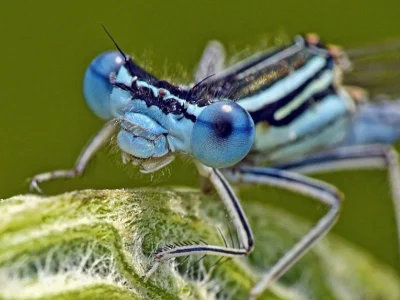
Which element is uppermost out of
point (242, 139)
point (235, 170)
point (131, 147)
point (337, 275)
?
point (131, 147)

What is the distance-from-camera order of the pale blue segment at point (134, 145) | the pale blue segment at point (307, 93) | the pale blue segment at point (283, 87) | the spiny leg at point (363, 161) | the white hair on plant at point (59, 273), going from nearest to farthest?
the white hair on plant at point (59, 273) → the pale blue segment at point (134, 145) → the pale blue segment at point (283, 87) → the pale blue segment at point (307, 93) → the spiny leg at point (363, 161)

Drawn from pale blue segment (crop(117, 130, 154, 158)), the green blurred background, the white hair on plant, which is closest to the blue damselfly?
pale blue segment (crop(117, 130, 154, 158))

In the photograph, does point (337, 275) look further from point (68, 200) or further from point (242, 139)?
point (68, 200)

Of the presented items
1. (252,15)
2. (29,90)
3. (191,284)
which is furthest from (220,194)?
(252,15)

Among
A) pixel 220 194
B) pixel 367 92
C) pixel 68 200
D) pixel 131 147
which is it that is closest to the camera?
pixel 68 200

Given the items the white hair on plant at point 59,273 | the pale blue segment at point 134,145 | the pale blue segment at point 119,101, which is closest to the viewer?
the white hair on plant at point 59,273

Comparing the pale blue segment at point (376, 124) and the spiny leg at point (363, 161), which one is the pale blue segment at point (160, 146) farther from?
the pale blue segment at point (376, 124)

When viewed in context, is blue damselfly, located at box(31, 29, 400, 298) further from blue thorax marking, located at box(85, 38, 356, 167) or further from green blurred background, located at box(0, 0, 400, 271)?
green blurred background, located at box(0, 0, 400, 271)

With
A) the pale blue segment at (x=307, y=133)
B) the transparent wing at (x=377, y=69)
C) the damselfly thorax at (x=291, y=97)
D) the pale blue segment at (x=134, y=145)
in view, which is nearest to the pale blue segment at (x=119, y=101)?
the pale blue segment at (x=134, y=145)
